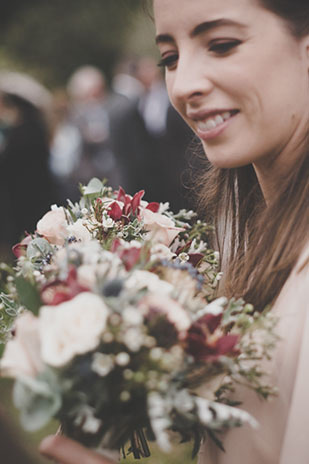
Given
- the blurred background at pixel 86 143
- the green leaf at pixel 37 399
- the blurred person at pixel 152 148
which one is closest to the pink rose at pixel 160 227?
the green leaf at pixel 37 399

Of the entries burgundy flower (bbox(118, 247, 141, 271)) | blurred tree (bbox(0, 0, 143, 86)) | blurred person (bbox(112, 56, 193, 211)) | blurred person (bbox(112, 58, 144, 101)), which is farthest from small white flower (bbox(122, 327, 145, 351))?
blurred tree (bbox(0, 0, 143, 86))

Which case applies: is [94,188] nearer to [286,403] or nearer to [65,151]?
[286,403]

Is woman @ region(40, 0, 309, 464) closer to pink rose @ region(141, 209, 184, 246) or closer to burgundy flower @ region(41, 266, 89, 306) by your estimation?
pink rose @ region(141, 209, 184, 246)

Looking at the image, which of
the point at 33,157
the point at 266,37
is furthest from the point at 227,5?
the point at 33,157

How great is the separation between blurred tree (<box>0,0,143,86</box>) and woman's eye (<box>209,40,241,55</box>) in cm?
2039

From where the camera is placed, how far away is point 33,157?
24.7 feet

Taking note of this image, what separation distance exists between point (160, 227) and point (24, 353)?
2.77 ft

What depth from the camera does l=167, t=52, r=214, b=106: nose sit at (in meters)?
1.90

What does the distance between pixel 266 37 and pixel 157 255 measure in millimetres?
680

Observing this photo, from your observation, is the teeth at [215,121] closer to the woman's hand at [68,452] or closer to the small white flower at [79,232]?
the small white flower at [79,232]

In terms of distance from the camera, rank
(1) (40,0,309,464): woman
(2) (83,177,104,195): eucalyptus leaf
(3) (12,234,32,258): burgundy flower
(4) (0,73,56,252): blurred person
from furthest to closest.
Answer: (4) (0,73,56,252): blurred person < (2) (83,177,104,195): eucalyptus leaf < (3) (12,234,32,258): burgundy flower < (1) (40,0,309,464): woman

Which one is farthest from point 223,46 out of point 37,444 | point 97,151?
point 97,151

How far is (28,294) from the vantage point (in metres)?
1.62

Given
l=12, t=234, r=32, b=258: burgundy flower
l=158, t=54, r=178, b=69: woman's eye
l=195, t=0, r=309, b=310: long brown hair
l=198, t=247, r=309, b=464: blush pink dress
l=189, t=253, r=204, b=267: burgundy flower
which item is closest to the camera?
l=198, t=247, r=309, b=464: blush pink dress
